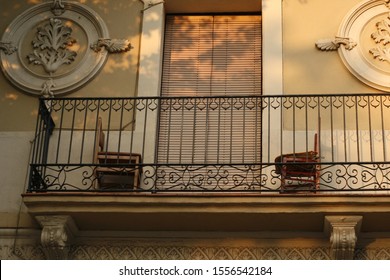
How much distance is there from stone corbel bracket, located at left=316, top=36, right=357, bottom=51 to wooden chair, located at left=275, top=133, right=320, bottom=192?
1.88 metres

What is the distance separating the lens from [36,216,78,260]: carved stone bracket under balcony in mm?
11078

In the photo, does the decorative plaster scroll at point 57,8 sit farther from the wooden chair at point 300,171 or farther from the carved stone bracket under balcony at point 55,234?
the wooden chair at point 300,171

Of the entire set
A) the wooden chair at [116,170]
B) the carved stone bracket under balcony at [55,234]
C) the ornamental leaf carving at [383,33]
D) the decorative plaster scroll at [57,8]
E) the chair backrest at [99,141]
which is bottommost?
the carved stone bracket under balcony at [55,234]

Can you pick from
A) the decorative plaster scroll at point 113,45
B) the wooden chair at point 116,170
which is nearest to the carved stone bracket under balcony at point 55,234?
the wooden chair at point 116,170

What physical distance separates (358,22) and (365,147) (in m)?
1.97

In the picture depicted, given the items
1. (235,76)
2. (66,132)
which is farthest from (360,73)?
(66,132)

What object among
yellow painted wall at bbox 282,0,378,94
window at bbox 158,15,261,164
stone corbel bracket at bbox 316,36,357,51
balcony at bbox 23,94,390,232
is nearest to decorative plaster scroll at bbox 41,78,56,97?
balcony at bbox 23,94,390,232

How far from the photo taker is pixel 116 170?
11531 millimetres

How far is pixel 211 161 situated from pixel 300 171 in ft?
4.75

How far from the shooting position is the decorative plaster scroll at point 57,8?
1336 cm

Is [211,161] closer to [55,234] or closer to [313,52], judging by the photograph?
[313,52]

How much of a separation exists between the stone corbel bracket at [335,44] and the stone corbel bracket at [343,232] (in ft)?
9.30

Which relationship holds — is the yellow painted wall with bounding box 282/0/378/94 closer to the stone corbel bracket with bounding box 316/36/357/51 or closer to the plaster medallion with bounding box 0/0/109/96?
the stone corbel bracket with bounding box 316/36/357/51

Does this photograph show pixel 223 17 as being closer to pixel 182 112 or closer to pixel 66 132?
pixel 182 112
